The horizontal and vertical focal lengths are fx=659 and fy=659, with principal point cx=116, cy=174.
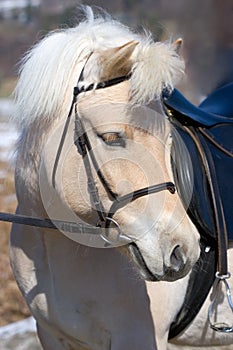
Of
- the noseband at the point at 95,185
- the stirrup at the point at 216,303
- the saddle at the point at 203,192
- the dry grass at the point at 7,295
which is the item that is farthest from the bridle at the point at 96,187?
the dry grass at the point at 7,295

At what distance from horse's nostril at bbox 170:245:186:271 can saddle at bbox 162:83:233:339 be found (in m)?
0.29

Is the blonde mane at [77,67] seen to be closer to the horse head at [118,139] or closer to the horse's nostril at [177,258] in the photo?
the horse head at [118,139]

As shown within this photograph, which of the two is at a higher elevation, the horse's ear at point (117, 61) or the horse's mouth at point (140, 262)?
the horse's ear at point (117, 61)

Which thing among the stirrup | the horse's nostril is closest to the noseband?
the horse's nostril

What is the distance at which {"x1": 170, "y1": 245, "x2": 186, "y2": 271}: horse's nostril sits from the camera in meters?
1.87

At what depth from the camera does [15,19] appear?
71.8 feet

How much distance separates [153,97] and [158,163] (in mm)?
192

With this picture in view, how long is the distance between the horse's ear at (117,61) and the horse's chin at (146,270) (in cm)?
50

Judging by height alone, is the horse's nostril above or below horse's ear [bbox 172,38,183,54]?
below

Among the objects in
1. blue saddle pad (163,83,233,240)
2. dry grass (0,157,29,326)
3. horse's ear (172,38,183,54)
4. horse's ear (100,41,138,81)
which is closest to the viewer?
horse's ear (100,41,138,81)

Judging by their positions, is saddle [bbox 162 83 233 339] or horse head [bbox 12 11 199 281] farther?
saddle [bbox 162 83 233 339]

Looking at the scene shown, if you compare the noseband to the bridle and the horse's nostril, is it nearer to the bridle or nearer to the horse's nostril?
the bridle

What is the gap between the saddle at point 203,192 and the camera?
2.22m

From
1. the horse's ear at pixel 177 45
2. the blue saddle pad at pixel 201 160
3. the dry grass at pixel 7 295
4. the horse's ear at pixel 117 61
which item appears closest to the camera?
the horse's ear at pixel 117 61
